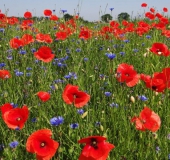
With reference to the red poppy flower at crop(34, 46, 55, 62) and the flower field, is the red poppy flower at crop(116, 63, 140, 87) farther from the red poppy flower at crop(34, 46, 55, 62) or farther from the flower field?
the red poppy flower at crop(34, 46, 55, 62)

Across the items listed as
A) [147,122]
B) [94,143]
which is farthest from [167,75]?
[94,143]

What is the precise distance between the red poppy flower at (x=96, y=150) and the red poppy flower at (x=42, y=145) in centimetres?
17

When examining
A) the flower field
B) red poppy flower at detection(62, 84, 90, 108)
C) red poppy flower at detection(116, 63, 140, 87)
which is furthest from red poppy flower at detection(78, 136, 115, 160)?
red poppy flower at detection(116, 63, 140, 87)

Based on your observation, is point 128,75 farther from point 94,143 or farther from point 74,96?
point 94,143

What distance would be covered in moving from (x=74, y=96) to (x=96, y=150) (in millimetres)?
608

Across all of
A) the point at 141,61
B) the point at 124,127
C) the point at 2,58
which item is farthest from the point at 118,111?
the point at 2,58

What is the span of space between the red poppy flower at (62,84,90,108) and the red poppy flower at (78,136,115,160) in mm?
531

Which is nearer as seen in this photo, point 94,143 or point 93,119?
point 94,143

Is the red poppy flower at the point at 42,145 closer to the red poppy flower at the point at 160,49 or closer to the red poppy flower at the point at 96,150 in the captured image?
the red poppy flower at the point at 96,150

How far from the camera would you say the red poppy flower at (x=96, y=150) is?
1.35m

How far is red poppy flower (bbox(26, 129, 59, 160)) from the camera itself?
1474mm

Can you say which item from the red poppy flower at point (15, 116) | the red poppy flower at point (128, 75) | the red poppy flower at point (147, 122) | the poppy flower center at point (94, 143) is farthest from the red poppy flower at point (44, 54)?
the poppy flower center at point (94, 143)

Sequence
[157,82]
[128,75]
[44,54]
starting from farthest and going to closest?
[44,54] < [128,75] < [157,82]

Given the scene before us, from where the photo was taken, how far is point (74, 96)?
1926 millimetres
